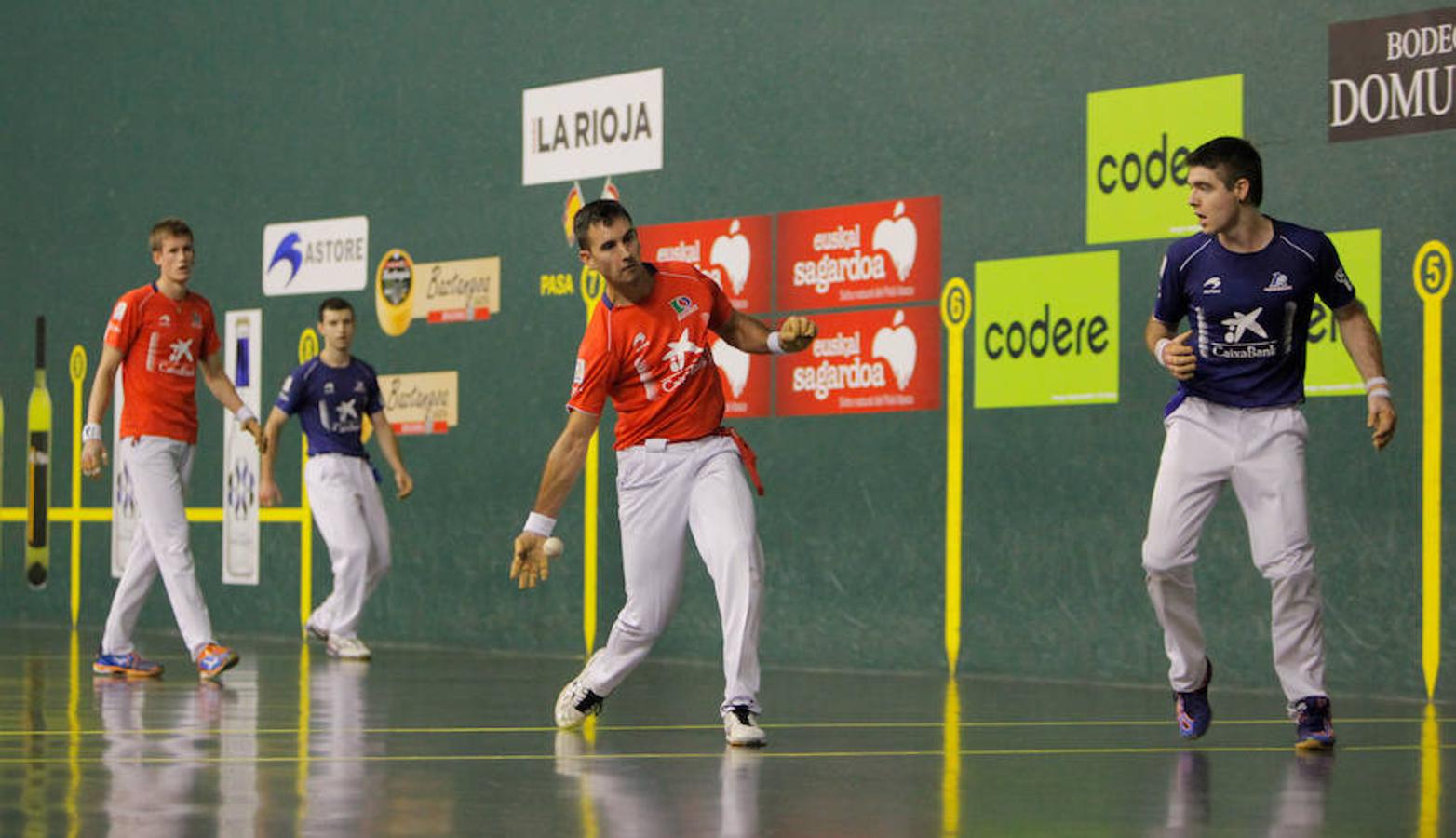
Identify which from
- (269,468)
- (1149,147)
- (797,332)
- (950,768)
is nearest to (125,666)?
(269,468)

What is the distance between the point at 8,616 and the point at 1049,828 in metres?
12.0

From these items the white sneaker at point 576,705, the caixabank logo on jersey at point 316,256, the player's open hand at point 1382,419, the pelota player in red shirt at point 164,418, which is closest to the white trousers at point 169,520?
the pelota player in red shirt at point 164,418

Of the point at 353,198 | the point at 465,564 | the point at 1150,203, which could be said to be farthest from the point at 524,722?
the point at 353,198

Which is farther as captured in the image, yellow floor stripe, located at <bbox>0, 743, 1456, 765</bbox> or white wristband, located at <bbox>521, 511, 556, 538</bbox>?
white wristband, located at <bbox>521, 511, 556, 538</bbox>

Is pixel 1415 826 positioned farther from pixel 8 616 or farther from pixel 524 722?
pixel 8 616

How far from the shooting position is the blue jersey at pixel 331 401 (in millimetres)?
11392

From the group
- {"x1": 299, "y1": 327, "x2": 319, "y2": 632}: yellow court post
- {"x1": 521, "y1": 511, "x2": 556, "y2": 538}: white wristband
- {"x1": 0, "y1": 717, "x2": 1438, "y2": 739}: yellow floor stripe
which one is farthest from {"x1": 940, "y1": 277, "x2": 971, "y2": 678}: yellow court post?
{"x1": 299, "y1": 327, "x2": 319, "y2": 632}: yellow court post

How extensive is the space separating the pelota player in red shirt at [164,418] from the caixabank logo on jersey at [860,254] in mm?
2732

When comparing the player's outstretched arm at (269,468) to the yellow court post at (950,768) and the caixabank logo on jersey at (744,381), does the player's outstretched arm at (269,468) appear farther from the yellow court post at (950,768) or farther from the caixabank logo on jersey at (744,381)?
the yellow court post at (950,768)

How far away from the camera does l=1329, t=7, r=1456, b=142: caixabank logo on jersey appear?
343 inches

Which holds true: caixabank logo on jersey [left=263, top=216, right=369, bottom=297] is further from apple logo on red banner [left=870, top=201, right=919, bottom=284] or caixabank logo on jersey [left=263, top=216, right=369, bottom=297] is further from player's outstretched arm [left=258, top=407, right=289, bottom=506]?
apple logo on red banner [left=870, top=201, right=919, bottom=284]

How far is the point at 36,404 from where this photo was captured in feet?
50.0

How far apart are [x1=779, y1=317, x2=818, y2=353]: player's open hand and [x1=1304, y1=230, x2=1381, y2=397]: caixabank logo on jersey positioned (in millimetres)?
3143

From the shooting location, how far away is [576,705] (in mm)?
6992
